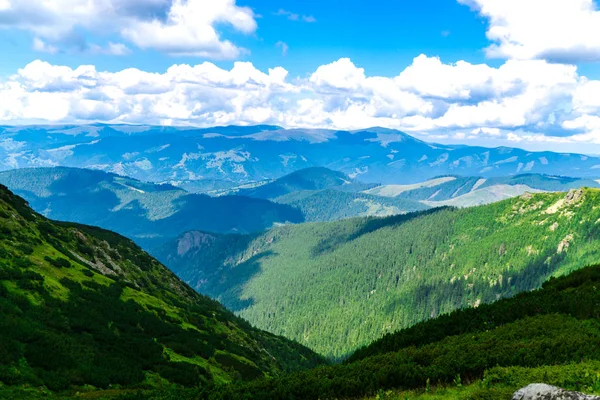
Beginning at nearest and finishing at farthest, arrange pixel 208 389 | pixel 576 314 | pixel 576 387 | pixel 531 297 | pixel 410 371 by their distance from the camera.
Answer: pixel 576 387
pixel 410 371
pixel 208 389
pixel 576 314
pixel 531 297

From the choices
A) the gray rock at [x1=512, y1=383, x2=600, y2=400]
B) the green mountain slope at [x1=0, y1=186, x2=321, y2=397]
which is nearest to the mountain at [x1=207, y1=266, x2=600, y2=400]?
the gray rock at [x1=512, y1=383, x2=600, y2=400]

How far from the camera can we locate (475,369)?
30.6m

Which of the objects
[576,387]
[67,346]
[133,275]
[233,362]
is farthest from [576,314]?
[133,275]

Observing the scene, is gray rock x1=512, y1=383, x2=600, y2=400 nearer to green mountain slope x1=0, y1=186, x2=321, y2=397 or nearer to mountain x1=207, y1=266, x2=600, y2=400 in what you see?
mountain x1=207, y1=266, x2=600, y2=400

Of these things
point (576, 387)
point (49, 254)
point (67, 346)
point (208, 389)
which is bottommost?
point (576, 387)

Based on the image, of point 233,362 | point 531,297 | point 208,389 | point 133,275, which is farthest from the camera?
point 133,275

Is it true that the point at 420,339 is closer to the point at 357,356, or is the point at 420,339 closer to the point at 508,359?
the point at 357,356

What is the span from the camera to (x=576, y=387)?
960 inches

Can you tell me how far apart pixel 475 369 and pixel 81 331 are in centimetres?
5170

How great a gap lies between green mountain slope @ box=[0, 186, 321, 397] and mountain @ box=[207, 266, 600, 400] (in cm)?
2135

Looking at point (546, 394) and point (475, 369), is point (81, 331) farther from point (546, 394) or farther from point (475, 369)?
point (546, 394)

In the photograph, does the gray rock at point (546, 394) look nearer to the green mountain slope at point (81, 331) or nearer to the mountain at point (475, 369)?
the mountain at point (475, 369)

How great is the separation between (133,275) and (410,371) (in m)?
137

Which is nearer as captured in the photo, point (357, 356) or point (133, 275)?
point (357, 356)
